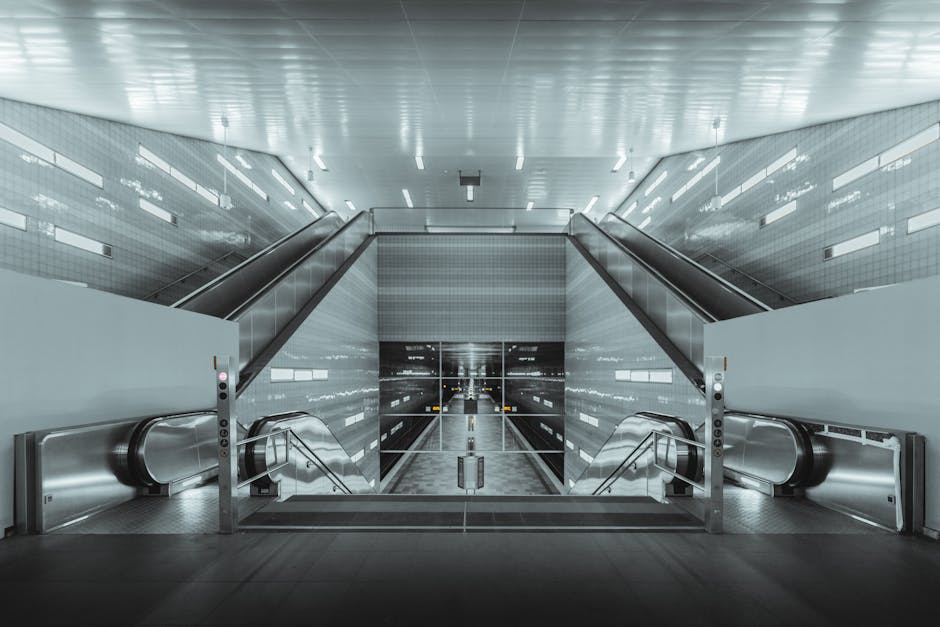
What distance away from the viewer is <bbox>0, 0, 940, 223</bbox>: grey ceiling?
242 inches

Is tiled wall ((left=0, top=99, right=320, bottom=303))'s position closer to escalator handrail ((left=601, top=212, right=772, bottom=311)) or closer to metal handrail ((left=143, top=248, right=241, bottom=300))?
metal handrail ((left=143, top=248, right=241, bottom=300))

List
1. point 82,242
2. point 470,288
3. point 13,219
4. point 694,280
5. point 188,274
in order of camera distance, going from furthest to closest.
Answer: point 470,288 < point 188,274 < point 694,280 < point 82,242 < point 13,219

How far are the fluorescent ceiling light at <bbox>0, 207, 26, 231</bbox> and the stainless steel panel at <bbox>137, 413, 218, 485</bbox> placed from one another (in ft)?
12.5

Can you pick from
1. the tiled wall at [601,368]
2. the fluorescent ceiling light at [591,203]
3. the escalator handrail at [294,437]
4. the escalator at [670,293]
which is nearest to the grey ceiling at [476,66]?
the escalator at [670,293]

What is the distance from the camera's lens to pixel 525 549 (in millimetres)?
4328

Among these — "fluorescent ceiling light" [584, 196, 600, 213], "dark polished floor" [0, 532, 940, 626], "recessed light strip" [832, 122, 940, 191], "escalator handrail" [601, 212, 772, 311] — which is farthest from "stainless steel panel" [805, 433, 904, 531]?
"fluorescent ceiling light" [584, 196, 600, 213]

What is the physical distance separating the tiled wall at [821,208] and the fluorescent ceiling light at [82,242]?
12420 millimetres

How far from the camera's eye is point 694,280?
1062 centimetres

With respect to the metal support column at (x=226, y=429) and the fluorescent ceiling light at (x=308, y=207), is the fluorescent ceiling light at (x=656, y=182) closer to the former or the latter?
the fluorescent ceiling light at (x=308, y=207)

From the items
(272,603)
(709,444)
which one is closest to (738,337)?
(709,444)

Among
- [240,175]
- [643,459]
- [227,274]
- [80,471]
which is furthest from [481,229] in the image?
[80,471]

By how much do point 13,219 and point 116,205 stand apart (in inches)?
86.4

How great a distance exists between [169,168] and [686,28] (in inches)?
397

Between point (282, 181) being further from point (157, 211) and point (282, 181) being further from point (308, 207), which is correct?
point (157, 211)
